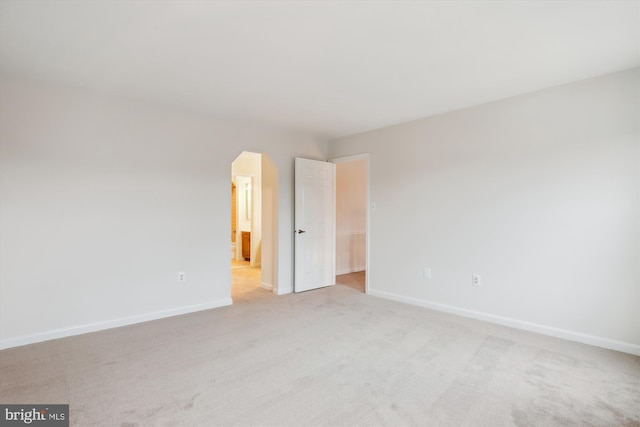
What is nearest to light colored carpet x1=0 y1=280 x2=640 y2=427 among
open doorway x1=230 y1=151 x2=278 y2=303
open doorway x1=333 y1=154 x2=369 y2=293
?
open doorway x1=230 y1=151 x2=278 y2=303

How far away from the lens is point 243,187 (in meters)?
7.91

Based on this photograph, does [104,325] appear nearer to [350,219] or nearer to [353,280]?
[353,280]

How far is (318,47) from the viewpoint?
Result: 2322mm

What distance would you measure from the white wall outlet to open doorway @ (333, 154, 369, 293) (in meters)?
2.50

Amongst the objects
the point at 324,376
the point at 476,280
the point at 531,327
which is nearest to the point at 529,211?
the point at 476,280

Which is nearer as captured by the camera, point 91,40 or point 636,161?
point 91,40

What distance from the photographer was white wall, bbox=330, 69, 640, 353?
2.71 meters

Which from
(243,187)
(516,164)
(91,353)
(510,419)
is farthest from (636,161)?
(243,187)

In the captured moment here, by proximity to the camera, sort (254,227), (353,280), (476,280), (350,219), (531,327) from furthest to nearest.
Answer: (254,227) < (350,219) < (353,280) < (476,280) < (531,327)

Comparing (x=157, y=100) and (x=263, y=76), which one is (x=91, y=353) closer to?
(x=157, y=100)

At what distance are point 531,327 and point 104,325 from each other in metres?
4.28

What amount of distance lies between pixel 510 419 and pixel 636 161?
2.35 m

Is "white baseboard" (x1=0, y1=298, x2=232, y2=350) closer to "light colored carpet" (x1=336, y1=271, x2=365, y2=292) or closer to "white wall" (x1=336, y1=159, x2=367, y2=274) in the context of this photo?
"light colored carpet" (x1=336, y1=271, x2=365, y2=292)

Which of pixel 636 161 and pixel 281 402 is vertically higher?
pixel 636 161
